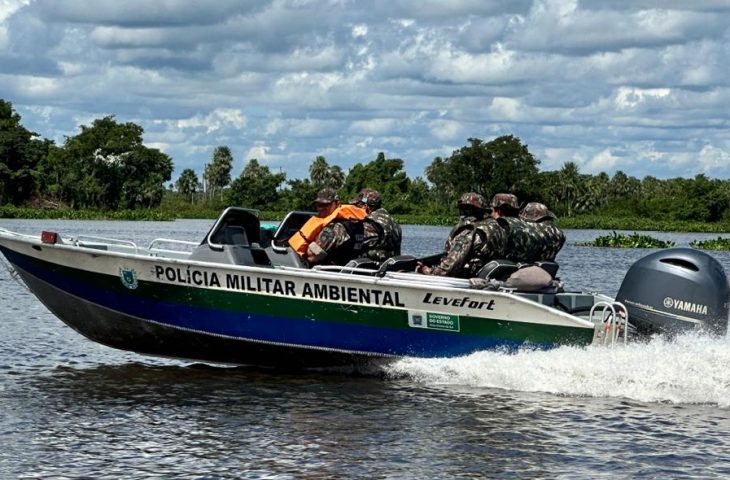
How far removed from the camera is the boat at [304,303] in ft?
36.2

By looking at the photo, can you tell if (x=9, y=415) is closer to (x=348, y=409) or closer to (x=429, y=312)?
(x=348, y=409)

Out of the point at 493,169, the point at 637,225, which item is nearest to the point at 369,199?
the point at 637,225

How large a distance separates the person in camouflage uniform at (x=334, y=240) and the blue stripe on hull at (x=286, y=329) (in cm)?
92

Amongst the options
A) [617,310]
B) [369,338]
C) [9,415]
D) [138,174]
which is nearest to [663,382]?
[617,310]

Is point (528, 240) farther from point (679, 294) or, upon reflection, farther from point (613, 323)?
point (679, 294)

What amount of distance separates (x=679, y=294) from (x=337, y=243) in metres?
3.59

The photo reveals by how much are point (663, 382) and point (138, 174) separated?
103151mm

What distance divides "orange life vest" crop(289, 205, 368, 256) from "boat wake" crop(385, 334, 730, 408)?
1.83m

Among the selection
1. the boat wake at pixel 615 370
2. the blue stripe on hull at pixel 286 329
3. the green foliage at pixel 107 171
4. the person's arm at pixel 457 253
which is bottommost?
the boat wake at pixel 615 370

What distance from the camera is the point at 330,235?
1259cm

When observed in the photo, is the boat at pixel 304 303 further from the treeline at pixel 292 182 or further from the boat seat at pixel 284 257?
the treeline at pixel 292 182

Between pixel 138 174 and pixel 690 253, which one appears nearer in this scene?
pixel 690 253

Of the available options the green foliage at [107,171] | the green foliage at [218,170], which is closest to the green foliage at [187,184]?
the green foliage at [218,170]

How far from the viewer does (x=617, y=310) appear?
1131 centimetres
